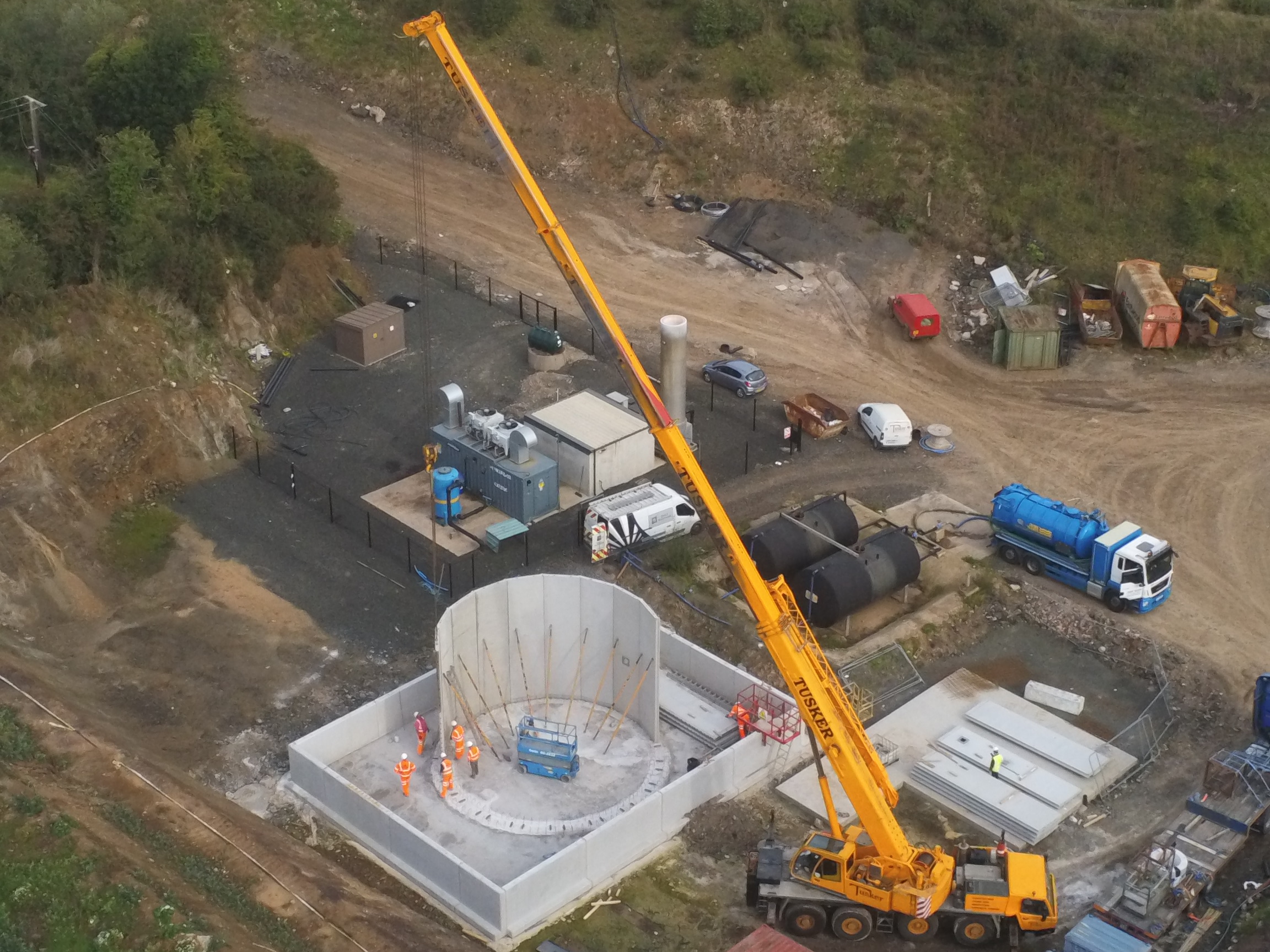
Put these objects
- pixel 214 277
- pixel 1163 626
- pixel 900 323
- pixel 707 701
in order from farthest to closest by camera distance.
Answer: pixel 900 323
pixel 214 277
pixel 1163 626
pixel 707 701

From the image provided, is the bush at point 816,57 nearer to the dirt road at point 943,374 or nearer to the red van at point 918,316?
the dirt road at point 943,374

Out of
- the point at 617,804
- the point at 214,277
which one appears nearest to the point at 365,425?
the point at 214,277

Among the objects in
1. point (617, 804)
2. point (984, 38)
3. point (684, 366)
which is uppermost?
point (984, 38)

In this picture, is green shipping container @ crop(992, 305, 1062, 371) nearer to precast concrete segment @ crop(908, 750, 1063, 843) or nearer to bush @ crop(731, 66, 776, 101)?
bush @ crop(731, 66, 776, 101)

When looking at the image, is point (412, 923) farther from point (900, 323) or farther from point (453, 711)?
point (900, 323)

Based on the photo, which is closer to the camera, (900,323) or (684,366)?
(684,366)

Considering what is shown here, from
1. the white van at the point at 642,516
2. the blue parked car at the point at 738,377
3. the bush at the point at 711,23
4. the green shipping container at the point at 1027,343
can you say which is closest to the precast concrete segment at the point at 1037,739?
the white van at the point at 642,516

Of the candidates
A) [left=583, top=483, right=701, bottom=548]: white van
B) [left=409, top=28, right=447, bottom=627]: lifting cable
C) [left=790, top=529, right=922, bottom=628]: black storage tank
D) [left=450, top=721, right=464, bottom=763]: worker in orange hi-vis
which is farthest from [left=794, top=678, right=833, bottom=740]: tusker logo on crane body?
[left=409, top=28, right=447, bottom=627]: lifting cable
